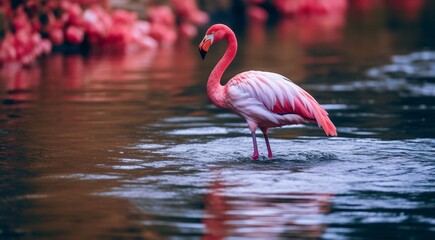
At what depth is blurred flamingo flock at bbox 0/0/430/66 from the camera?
15.6 metres

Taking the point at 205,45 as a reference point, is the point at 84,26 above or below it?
above

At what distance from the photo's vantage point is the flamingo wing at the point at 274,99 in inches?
312

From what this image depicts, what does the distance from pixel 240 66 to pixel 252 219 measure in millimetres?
9754

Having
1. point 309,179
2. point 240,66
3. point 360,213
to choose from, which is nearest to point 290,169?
point 309,179

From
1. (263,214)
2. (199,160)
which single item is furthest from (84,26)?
(263,214)

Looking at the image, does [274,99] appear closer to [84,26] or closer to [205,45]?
[205,45]

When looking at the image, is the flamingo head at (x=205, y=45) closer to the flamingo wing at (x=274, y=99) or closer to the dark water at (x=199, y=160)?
the flamingo wing at (x=274, y=99)

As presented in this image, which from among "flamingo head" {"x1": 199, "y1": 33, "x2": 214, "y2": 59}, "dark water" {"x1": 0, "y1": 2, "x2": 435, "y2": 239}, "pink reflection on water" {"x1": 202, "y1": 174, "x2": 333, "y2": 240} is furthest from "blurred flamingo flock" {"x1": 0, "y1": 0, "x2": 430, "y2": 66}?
"pink reflection on water" {"x1": 202, "y1": 174, "x2": 333, "y2": 240}

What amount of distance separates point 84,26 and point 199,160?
9972mm

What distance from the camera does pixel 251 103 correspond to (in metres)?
7.98

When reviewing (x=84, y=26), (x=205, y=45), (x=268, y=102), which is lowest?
(x=268, y=102)

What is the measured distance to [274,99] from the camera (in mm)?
7938

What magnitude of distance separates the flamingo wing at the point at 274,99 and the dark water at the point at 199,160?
350 millimetres

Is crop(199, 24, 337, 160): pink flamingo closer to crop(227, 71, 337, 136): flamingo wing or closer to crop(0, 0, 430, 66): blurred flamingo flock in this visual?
crop(227, 71, 337, 136): flamingo wing
